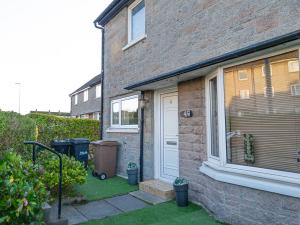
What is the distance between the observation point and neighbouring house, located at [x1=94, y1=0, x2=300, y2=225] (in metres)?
3.84

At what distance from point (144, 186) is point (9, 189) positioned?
444 centimetres

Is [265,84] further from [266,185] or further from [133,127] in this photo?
[133,127]

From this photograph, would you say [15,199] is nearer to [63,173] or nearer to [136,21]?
[63,173]

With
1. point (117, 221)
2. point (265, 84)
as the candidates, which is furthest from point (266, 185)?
point (117, 221)

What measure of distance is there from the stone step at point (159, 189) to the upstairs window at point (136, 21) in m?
4.62

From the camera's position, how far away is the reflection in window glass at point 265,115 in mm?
3781

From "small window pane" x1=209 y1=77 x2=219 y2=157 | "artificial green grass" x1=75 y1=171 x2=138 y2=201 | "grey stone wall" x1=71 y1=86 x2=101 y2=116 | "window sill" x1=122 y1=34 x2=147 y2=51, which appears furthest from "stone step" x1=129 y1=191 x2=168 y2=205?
"grey stone wall" x1=71 y1=86 x2=101 y2=116

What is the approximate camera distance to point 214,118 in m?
5.36

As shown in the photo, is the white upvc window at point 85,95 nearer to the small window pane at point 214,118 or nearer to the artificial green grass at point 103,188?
the artificial green grass at point 103,188

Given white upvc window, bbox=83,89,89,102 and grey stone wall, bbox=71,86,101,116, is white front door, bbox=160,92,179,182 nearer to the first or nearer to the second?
grey stone wall, bbox=71,86,101,116

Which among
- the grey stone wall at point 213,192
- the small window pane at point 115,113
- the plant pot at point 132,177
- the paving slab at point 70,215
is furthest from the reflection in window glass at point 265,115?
the small window pane at point 115,113

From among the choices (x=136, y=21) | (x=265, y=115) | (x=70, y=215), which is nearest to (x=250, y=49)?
(x=265, y=115)

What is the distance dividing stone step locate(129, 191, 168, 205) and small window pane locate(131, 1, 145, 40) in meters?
4.98

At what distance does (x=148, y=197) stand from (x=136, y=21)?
6.05 m
